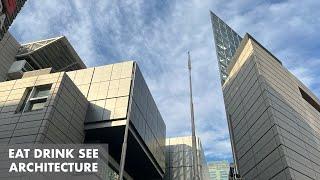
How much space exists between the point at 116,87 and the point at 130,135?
6030 millimetres

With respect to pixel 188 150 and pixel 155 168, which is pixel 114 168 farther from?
pixel 188 150

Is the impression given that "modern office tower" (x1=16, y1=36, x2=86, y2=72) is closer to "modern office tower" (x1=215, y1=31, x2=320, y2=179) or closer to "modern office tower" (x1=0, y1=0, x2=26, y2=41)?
"modern office tower" (x1=0, y1=0, x2=26, y2=41)

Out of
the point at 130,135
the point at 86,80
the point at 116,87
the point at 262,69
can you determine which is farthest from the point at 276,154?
the point at 86,80

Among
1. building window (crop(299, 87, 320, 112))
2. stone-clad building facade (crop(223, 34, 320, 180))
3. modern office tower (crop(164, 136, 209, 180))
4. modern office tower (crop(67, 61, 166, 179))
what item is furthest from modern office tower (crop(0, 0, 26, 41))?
modern office tower (crop(164, 136, 209, 180))

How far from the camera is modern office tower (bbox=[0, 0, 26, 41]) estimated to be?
2467 centimetres

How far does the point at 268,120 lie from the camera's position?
33844mm

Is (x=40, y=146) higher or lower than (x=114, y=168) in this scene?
lower

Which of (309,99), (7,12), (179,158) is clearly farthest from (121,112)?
(309,99)

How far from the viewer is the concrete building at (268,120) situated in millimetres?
31619

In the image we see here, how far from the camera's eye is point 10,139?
1136 inches

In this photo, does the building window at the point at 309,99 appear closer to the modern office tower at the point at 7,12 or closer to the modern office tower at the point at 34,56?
the modern office tower at the point at 34,56

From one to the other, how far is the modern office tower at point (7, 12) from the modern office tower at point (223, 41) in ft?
125

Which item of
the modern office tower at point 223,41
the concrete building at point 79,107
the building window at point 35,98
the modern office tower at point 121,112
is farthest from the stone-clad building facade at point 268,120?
the building window at point 35,98

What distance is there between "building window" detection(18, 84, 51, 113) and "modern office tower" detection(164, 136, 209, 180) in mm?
31628
